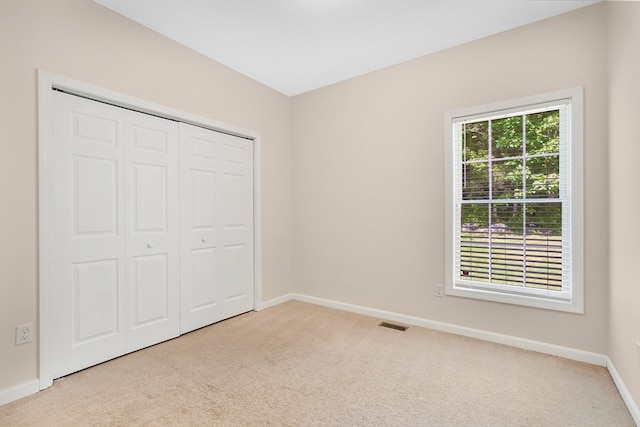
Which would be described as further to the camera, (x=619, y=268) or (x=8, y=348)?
(x=619, y=268)

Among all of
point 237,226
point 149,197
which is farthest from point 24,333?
point 237,226

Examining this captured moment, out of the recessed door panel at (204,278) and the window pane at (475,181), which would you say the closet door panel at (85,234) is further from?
the window pane at (475,181)

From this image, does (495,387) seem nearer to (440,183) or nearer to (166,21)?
(440,183)

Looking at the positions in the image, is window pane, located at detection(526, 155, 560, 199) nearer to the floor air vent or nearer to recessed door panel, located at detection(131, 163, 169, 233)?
the floor air vent

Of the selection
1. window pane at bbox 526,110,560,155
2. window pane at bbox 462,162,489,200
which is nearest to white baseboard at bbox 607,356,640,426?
window pane at bbox 462,162,489,200

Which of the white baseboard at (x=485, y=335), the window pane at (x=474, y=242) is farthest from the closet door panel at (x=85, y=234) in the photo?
the window pane at (x=474, y=242)

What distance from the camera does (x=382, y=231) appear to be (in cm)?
341

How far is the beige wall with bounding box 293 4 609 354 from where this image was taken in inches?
92.7

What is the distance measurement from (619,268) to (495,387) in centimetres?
114

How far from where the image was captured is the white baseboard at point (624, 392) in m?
1.69

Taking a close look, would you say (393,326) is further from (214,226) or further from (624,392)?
(214,226)

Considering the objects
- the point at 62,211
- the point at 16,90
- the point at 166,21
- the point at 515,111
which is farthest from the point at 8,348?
the point at 515,111

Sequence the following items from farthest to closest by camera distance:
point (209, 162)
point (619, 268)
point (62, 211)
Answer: point (209, 162) → point (62, 211) → point (619, 268)

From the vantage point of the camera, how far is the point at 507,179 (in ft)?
8.95
